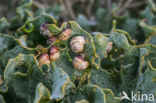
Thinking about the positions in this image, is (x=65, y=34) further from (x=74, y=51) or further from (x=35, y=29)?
(x=35, y=29)

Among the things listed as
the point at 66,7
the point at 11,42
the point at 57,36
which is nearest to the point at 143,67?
the point at 57,36

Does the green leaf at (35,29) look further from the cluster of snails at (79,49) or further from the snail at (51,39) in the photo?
the cluster of snails at (79,49)

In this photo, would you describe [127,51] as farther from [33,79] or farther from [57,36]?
[33,79]

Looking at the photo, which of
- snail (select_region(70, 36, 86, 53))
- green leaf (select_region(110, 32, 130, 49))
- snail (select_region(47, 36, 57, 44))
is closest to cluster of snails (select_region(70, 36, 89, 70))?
snail (select_region(70, 36, 86, 53))

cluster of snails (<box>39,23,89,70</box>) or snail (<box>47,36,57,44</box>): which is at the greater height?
snail (<box>47,36,57,44</box>)

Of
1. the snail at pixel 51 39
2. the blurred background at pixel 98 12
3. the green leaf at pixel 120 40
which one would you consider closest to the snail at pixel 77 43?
the snail at pixel 51 39

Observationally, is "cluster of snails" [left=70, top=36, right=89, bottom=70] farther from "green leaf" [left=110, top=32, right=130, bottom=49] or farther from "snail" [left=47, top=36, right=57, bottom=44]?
"green leaf" [left=110, top=32, right=130, bottom=49]
